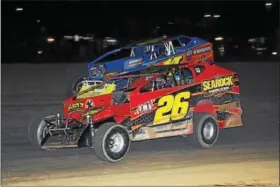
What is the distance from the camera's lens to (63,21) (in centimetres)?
2522

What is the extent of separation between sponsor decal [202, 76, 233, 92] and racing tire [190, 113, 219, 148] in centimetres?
55

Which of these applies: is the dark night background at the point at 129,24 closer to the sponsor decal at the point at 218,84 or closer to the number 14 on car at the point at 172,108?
the sponsor decal at the point at 218,84

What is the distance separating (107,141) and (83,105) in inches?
47.4

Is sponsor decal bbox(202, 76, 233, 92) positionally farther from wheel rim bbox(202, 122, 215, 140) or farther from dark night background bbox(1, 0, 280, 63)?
dark night background bbox(1, 0, 280, 63)

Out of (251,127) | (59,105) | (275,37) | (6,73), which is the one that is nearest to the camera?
(251,127)

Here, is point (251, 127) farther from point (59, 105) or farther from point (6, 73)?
point (6, 73)

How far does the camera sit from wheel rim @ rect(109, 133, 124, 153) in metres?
9.27

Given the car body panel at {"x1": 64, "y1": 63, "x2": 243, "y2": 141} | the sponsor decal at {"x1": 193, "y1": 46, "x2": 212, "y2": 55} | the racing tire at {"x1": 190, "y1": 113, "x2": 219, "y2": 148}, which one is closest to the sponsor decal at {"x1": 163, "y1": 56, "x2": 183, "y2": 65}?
the sponsor decal at {"x1": 193, "y1": 46, "x2": 212, "y2": 55}

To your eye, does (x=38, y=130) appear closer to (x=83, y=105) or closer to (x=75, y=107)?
(x=75, y=107)

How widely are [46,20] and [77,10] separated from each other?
4.81 feet

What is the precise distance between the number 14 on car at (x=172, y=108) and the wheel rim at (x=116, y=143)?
0.99m

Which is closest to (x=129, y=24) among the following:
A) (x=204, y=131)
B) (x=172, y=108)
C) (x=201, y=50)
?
(x=201, y=50)

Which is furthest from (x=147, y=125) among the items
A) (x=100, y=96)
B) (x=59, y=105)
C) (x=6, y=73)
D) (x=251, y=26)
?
(x=251, y=26)

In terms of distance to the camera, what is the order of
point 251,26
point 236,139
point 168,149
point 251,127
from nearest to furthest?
point 168,149, point 236,139, point 251,127, point 251,26
